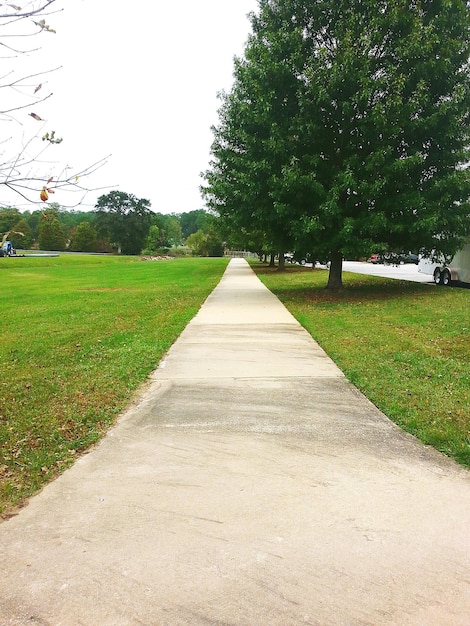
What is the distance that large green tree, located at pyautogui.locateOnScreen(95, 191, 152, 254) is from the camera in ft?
337

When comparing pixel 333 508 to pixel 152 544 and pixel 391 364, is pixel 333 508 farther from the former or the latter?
pixel 391 364

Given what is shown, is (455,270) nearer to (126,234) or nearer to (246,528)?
(246,528)

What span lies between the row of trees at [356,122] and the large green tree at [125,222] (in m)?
90.2

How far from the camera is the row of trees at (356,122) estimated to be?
13.6 m

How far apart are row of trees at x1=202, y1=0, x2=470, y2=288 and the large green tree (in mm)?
90169

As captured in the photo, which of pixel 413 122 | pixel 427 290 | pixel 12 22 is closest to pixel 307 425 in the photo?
pixel 12 22

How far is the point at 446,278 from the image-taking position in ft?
70.9

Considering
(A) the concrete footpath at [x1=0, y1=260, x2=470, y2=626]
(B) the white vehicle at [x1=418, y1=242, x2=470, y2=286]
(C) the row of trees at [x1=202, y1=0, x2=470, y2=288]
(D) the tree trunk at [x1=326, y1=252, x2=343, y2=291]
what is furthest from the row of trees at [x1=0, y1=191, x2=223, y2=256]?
(A) the concrete footpath at [x1=0, y1=260, x2=470, y2=626]

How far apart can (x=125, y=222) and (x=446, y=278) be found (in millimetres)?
90155

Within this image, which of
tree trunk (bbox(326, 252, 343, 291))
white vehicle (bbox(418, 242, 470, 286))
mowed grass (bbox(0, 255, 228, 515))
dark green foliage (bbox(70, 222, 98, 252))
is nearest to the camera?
mowed grass (bbox(0, 255, 228, 515))

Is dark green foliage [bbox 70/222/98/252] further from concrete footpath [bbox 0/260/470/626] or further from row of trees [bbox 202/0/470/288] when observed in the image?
concrete footpath [bbox 0/260/470/626]

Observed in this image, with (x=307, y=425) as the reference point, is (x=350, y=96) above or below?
above

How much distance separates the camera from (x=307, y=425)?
476 cm

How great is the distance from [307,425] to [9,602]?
9.71 feet
